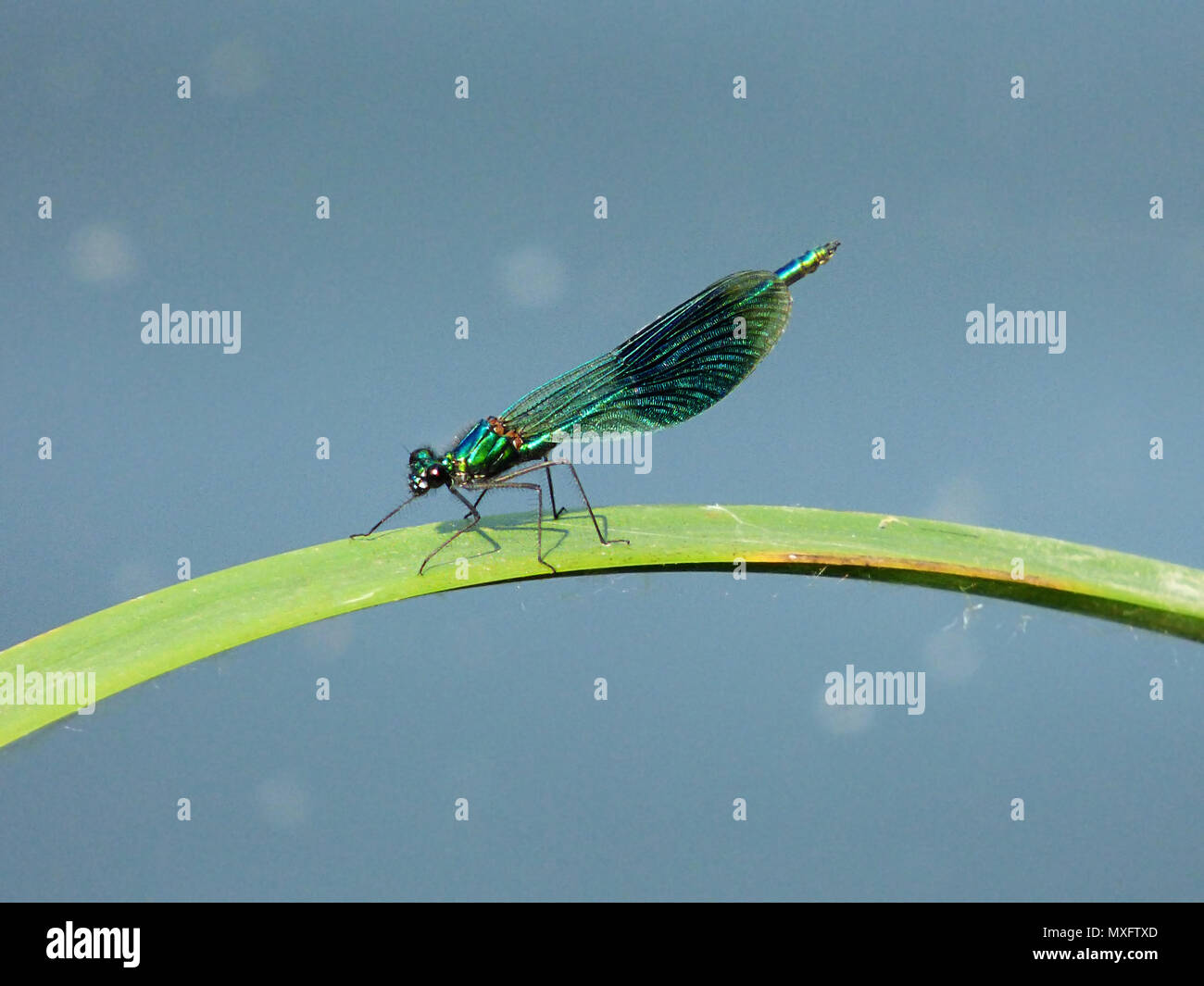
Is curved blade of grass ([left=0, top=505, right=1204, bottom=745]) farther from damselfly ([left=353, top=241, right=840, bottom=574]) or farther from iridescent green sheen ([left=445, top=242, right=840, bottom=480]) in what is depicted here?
iridescent green sheen ([left=445, top=242, right=840, bottom=480])

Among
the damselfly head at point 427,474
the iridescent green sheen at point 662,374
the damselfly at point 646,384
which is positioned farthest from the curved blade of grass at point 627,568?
the iridescent green sheen at point 662,374

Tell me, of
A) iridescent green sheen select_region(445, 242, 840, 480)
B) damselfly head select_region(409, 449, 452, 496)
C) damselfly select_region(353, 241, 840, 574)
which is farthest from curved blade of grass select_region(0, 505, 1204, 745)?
iridescent green sheen select_region(445, 242, 840, 480)

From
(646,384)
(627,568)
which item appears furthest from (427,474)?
(627,568)

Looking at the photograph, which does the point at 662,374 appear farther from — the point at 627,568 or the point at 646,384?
the point at 627,568

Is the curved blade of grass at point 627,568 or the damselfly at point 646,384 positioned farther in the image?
the damselfly at point 646,384

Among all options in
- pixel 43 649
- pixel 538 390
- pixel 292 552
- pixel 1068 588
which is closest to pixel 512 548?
pixel 292 552

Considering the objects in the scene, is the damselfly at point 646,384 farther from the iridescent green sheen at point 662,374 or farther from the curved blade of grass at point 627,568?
the curved blade of grass at point 627,568
